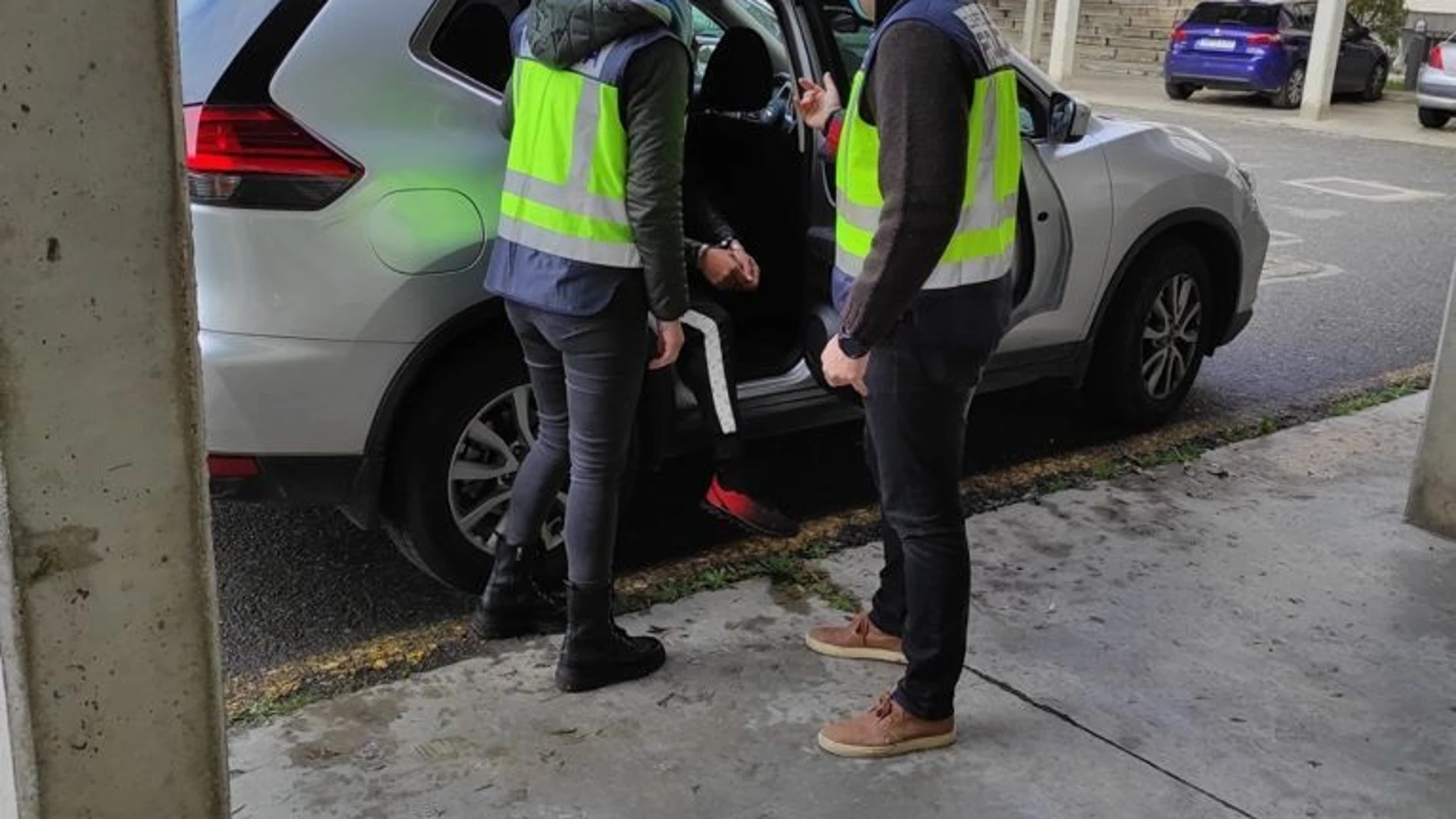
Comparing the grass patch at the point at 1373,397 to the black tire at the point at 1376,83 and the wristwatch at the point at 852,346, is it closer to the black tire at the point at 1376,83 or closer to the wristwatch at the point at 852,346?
the wristwatch at the point at 852,346

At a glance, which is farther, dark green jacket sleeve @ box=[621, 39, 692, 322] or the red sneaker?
the red sneaker

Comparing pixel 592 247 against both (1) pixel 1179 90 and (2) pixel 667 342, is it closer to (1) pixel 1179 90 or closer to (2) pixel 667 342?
(2) pixel 667 342

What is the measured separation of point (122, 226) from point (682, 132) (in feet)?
4.50

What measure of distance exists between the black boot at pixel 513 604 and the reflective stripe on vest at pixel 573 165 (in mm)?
887

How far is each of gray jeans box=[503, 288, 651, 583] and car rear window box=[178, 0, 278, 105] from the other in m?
0.88

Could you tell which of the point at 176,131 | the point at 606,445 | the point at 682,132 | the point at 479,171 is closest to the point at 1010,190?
the point at 682,132

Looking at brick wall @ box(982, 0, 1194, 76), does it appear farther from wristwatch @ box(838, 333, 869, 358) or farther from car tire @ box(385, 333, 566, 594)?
wristwatch @ box(838, 333, 869, 358)

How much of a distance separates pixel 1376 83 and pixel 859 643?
70.3 ft

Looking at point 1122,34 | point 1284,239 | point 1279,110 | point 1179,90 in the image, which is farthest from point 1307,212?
point 1122,34

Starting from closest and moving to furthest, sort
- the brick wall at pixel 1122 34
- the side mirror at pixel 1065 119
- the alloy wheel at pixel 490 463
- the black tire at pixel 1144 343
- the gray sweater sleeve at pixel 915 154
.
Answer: the gray sweater sleeve at pixel 915 154 < the alloy wheel at pixel 490 463 < the side mirror at pixel 1065 119 < the black tire at pixel 1144 343 < the brick wall at pixel 1122 34

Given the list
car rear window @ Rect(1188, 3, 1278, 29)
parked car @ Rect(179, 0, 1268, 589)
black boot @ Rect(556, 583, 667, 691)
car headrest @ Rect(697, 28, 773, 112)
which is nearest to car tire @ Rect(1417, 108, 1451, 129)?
car rear window @ Rect(1188, 3, 1278, 29)

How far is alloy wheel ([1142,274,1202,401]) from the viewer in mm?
5543

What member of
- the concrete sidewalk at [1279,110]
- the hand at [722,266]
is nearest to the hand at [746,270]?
the hand at [722,266]

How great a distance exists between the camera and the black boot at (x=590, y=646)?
3.54 meters
